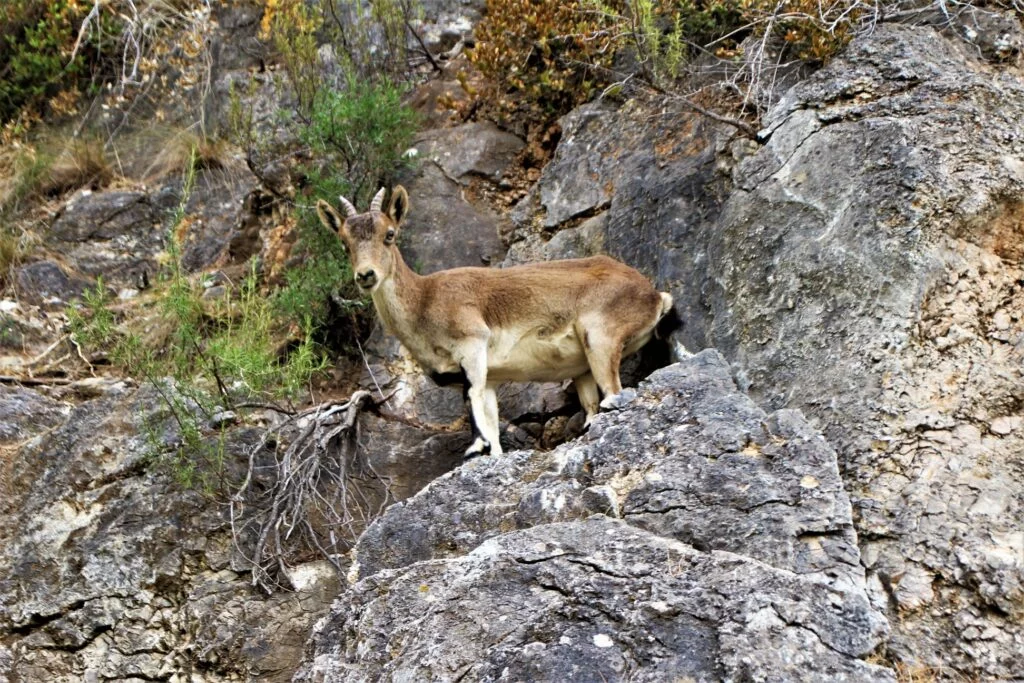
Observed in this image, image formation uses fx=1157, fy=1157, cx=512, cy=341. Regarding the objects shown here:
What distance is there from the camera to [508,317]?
8570 millimetres

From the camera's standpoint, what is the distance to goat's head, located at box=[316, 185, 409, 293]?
8516mm

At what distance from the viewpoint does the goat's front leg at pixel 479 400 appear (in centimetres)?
817

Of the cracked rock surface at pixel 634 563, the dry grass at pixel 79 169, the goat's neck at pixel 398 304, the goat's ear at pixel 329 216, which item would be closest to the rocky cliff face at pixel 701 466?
the cracked rock surface at pixel 634 563

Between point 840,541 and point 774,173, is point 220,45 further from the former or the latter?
point 840,541

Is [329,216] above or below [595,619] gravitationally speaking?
above

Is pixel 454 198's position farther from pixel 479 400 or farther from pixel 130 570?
pixel 130 570

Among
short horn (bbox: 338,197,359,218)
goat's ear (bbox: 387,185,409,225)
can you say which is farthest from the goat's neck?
short horn (bbox: 338,197,359,218)

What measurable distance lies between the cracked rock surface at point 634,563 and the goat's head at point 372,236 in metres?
2.20

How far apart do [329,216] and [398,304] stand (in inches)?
43.5

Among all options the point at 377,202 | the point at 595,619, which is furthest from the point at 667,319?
the point at 595,619


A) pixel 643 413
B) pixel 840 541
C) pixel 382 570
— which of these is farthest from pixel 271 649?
pixel 840 541

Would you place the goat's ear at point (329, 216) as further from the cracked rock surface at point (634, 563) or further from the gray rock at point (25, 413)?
the cracked rock surface at point (634, 563)

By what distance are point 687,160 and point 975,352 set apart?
10.6 ft

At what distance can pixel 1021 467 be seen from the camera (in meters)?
6.34
